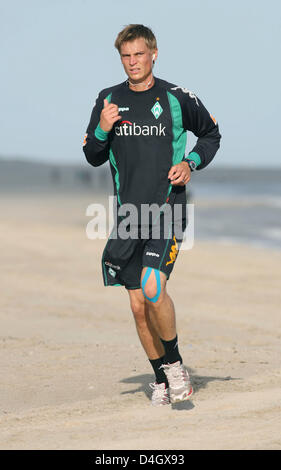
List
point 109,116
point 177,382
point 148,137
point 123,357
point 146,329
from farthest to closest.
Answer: point 123,357
point 146,329
point 177,382
point 148,137
point 109,116

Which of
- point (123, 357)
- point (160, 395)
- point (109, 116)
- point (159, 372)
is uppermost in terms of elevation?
point (109, 116)

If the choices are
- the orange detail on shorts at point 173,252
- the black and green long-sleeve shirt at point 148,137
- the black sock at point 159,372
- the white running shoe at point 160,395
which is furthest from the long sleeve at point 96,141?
the white running shoe at point 160,395

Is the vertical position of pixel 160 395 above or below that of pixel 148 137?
below

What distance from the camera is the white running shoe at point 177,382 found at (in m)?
5.18

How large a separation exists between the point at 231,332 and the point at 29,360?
2.53 m

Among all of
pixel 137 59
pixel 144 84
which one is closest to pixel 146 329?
pixel 144 84

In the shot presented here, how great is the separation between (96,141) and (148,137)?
1.18 feet

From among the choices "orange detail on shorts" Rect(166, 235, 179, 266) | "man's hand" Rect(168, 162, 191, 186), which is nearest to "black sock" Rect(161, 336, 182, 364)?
"orange detail on shorts" Rect(166, 235, 179, 266)

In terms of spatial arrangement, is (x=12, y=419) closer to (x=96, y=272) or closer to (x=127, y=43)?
(x=127, y=43)

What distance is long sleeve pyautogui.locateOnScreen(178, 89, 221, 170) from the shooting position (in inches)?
203

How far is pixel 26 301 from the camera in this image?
9766 mm

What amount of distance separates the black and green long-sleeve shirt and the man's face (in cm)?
14

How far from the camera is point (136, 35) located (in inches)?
198

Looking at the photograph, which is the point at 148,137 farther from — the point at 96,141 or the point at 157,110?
the point at 96,141
